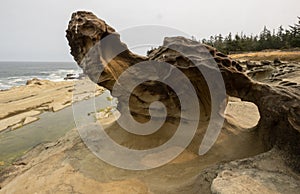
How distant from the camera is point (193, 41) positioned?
494 centimetres

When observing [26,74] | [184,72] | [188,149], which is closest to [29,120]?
[188,149]

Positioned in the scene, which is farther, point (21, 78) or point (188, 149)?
point (21, 78)

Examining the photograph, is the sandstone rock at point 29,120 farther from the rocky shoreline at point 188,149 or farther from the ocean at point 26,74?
the ocean at point 26,74

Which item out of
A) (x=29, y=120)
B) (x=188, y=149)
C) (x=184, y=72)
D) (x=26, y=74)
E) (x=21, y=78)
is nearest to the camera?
(x=184, y=72)

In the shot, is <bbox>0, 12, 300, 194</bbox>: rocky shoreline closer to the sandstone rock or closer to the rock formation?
the rock formation

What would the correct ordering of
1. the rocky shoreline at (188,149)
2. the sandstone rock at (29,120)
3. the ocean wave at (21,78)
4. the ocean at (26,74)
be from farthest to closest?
the ocean at (26,74) < the ocean wave at (21,78) < the sandstone rock at (29,120) < the rocky shoreline at (188,149)

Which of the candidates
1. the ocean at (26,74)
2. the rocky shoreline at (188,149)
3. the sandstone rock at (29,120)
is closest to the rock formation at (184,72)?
A: the rocky shoreline at (188,149)

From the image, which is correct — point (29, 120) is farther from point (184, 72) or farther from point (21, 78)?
point (21, 78)

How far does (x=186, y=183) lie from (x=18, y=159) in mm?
5291

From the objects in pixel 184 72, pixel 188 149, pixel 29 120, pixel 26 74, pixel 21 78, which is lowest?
pixel 26 74

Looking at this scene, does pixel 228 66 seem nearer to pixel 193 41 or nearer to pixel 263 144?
pixel 193 41

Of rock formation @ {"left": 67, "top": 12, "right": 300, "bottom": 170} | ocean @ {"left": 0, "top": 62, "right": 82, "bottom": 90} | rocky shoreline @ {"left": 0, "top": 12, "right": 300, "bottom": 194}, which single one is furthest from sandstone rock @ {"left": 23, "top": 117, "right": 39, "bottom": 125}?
ocean @ {"left": 0, "top": 62, "right": 82, "bottom": 90}

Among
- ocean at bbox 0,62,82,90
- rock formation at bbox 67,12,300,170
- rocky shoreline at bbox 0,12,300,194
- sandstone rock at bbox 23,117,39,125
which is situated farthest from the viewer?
ocean at bbox 0,62,82,90

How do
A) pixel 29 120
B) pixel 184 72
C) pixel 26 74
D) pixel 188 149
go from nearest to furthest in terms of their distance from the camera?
pixel 184 72 → pixel 188 149 → pixel 29 120 → pixel 26 74
